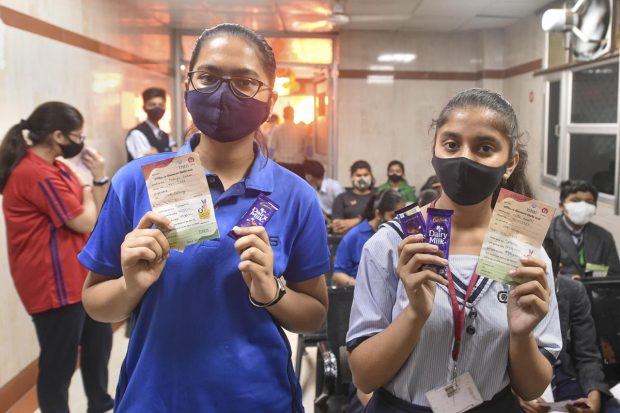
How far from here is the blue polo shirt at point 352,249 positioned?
3.56 meters

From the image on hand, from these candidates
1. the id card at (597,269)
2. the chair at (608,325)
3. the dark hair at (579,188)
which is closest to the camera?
the chair at (608,325)

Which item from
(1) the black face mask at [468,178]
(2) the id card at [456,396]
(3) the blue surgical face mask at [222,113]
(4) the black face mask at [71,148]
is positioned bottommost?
(2) the id card at [456,396]

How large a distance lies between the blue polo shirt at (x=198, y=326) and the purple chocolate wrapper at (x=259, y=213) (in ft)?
0.21

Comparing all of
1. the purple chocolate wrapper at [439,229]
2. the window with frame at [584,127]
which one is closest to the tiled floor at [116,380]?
the purple chocolate wrapper at [439,229]

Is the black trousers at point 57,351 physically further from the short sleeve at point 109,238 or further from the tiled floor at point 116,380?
the short sleeve at point 109,238

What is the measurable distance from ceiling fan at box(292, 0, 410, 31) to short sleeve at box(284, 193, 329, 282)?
542cm

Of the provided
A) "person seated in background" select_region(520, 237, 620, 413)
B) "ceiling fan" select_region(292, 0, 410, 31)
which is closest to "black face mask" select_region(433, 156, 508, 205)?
"person seated in background" select_region(520, 237, 620, 413)

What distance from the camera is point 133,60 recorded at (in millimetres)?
6012

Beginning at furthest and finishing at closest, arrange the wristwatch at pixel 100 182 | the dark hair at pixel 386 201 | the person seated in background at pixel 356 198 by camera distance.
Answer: the person seated in background at pixel 356 198
the dark hair at pixel 386 201
the wristwatch at pixel 100 182

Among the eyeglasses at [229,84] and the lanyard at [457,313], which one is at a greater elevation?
the eyeglasses at [229,84]

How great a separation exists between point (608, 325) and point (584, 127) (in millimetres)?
3719

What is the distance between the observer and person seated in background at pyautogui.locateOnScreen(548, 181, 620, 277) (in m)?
3.97

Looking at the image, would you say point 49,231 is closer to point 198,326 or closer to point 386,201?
point 198,326

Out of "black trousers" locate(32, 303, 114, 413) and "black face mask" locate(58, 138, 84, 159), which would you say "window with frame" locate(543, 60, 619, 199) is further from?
"black trousers" locate(32, 303, 114, 413)
